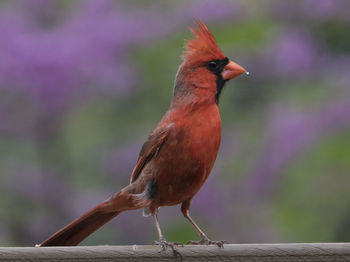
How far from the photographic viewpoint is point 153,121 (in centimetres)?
444

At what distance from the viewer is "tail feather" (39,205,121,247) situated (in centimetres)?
254

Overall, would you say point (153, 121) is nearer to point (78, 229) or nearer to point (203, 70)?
point (203, 70)

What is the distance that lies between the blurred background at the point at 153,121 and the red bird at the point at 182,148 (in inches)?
41.0

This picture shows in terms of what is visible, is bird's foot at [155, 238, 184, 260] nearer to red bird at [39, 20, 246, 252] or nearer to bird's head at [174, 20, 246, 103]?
red bird at [39, 20, 246, 252]

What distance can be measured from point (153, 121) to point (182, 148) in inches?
73.2

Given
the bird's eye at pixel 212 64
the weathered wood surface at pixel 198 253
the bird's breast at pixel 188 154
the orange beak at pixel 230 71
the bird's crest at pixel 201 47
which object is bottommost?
the weathered wood surface at pixel 198 253

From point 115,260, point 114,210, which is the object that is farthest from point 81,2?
point 115,260

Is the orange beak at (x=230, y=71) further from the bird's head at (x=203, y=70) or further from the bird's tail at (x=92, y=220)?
the bird's tail at (x=92, y=220)

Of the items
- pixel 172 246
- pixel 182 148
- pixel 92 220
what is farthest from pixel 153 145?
pixel 172 246

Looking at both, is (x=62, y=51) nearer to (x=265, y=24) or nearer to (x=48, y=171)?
(x=48, y=171)

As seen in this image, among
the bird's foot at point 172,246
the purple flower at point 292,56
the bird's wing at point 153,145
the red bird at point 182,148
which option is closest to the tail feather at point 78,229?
the red bird at point 182,148

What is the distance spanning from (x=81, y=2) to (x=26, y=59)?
2.62 feet

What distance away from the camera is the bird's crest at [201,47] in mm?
2736

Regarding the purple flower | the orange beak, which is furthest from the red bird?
the purple flower
